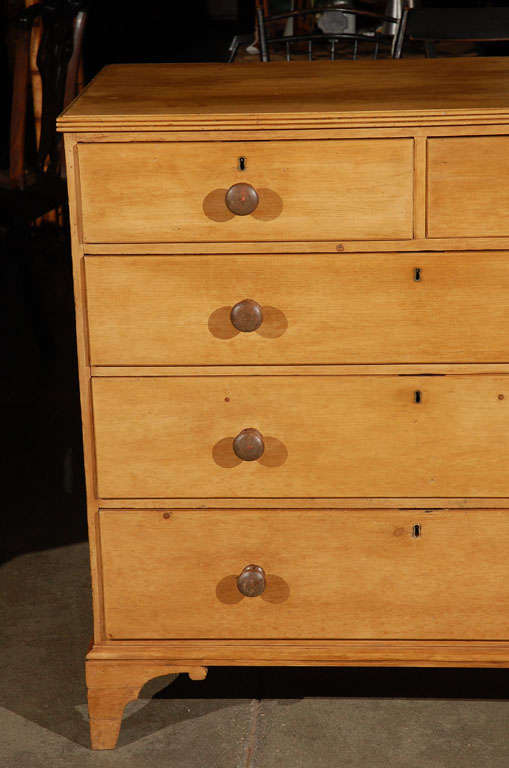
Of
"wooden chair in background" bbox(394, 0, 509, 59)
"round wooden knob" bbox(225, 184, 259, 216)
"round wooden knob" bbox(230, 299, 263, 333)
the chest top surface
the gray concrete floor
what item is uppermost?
the chest top surface

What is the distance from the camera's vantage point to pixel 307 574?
6.25 ft

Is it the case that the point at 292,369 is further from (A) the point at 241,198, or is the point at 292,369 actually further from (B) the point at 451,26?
(B) the point at 451,26

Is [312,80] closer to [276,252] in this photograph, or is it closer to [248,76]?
[248,76]

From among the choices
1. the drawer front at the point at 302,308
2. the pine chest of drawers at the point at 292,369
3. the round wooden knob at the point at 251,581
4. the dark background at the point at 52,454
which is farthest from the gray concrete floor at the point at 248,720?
the drawer front at the point at 302,308

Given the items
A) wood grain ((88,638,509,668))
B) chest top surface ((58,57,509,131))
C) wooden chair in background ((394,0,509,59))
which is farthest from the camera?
wooden chair in background ((394,0,509,59))

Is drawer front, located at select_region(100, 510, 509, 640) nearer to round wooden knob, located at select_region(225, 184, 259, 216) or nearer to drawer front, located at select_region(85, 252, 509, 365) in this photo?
drawer front, located at select_region(85, 252, 509, 365)

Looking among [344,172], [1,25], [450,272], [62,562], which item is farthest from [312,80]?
[1,25]

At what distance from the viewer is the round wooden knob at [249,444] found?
1827 millimetres

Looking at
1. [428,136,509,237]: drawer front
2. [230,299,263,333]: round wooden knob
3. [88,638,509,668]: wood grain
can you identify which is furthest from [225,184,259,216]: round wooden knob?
[88,638,509,668]: wood grain

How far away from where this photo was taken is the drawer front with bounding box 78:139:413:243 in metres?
1.69

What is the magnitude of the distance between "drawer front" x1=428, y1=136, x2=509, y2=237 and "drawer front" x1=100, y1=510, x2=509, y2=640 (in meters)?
0.48

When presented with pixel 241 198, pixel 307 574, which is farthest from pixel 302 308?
pixel 307 574

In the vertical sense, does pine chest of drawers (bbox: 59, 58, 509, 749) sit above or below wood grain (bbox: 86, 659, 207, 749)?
above

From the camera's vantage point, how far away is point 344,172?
1699mm
